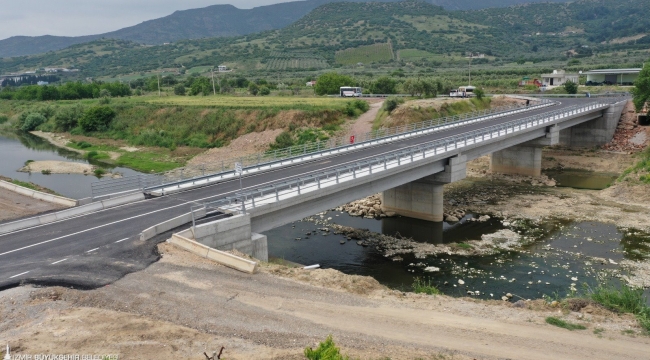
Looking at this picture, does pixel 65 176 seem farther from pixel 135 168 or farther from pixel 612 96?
pixel 612 96

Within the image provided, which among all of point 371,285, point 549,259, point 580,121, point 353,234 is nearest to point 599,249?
point 549,259

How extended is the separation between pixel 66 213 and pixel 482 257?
23531 mm

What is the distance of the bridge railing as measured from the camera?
32.8 metres

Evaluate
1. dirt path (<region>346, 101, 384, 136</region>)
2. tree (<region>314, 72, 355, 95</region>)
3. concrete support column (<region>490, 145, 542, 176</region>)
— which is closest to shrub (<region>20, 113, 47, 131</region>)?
tree (<region>314, 72, 355, 95</region>)

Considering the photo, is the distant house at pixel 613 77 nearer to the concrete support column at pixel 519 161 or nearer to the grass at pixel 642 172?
the concrete support column at pixel 519 161

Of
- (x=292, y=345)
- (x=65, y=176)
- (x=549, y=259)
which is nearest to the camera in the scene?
(x=292, y=345)

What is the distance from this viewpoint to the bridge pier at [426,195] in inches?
1511

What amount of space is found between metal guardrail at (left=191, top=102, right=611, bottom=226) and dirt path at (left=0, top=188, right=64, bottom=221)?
9.53 meters

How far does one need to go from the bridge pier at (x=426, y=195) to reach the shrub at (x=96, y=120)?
6175 cm

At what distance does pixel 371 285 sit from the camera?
1872cm

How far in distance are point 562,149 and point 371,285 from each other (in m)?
57.5

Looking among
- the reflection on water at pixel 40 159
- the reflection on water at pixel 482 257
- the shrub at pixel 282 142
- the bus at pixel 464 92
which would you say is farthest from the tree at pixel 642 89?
the reflection on water at pixel 40 159

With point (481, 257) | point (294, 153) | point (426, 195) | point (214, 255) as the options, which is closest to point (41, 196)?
point (214, 255)

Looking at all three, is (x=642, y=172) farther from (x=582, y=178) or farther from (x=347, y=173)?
(x=347, y=173)
